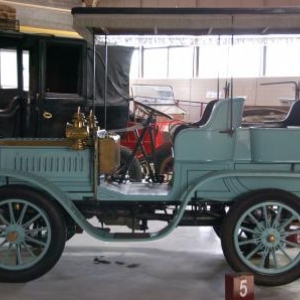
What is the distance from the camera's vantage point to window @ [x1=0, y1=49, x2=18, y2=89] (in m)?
5.32

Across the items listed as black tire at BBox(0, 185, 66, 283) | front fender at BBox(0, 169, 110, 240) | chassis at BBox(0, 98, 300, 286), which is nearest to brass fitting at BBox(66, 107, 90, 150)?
chassis at BBox(0, 98, 300, 286)

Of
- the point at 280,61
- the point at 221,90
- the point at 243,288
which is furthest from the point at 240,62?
the point at 243,288

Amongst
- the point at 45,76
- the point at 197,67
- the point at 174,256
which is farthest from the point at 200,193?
the point at 197,67

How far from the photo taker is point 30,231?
343cm

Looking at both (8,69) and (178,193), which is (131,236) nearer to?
(178,193)

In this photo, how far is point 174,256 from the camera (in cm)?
424

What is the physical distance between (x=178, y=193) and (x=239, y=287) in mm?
864

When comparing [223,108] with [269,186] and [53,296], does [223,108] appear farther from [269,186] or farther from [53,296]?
[53,296]

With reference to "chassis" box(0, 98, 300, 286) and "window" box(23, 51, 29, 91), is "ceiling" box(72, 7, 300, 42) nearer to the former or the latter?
"chassis" box(0, 98, 300, 286)

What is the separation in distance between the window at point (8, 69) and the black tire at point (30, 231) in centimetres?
223

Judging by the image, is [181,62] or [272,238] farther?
[181,62]

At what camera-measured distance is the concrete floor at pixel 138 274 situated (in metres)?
3.30

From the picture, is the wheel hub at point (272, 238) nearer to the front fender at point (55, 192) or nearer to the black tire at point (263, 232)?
the black tire at point (263, 232)

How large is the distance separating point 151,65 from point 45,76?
37.1ft
